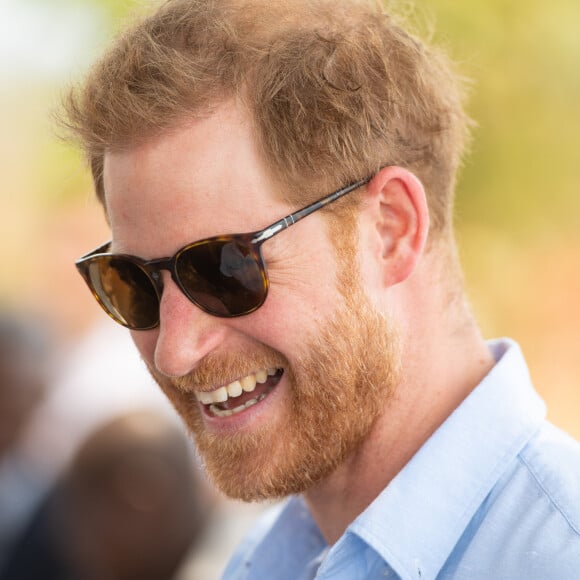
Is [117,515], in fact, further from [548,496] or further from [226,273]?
[548,496]

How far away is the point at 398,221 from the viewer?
2.12 m

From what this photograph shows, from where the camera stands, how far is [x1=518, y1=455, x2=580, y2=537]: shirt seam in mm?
1620

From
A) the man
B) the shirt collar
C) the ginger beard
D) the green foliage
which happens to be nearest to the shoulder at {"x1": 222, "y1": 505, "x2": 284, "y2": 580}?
the man

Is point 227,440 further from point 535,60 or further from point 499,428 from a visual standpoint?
point 535,60

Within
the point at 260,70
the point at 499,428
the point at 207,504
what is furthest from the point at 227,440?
the point at 207,504

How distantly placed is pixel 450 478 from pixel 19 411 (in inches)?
117

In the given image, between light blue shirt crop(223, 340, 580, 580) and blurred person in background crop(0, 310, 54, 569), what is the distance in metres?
2.44

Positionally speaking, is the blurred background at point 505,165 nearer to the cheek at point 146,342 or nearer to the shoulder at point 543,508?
the cheek at point 146,342

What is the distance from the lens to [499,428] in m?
1.91

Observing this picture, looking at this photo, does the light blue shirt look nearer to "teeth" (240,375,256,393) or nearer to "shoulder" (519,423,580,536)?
"shoulder" (519,423,580,536)

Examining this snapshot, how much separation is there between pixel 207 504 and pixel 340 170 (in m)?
2.80

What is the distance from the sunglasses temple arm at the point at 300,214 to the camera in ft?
6.43

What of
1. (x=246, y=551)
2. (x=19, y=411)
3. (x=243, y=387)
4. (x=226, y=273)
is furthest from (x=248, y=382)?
(x=19, y=411)

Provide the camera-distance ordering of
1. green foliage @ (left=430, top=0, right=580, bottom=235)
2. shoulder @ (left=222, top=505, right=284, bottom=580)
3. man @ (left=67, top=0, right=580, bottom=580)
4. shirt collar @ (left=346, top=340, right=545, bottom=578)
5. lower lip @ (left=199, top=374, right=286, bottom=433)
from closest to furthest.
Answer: shirt collar @ (left=346, top=340, right=545, bottom=578), man @ (left=67, top=0, right=580, bottom=580), lower lip @ (left=199, top=374, right=286, bottom=433), shoulder @ (left=222, top=505, right=284, bottom=580), green foliage @ (left=430, top=0, right=580, bottom=235)
